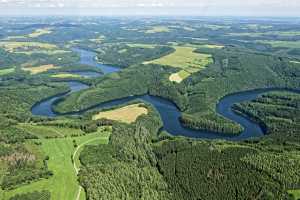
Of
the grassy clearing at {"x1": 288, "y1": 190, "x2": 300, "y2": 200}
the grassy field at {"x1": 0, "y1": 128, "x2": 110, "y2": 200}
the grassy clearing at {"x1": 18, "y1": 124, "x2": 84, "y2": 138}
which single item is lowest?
the grassy clearing at {"x1": 18, "y1": 124, "x2": 84, "y2": 138}

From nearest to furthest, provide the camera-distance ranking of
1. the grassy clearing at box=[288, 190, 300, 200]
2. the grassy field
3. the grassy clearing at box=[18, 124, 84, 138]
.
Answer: the grassy clearing at box=[288, 190, 300, 200] < the grassy field < the grassy clearing at box=[18, 124, 84, 138]

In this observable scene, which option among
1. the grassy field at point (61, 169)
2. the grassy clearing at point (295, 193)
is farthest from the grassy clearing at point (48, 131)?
the grassy clearing at point (295, 193)

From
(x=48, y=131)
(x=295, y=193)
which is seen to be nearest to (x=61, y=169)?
(x=48, y=131)

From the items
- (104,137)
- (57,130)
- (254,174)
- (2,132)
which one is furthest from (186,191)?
(2,132)

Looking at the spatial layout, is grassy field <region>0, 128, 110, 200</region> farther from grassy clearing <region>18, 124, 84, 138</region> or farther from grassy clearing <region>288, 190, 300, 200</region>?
grassy clearing <region>288, 190, 300, 200</region>

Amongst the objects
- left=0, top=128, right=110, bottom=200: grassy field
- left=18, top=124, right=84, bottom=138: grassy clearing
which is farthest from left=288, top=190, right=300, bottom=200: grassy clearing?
left=18, top=124, right=84, bottom=138: grassy clearing

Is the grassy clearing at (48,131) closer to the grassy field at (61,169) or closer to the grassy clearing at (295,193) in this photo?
the grassy field at (61,169)

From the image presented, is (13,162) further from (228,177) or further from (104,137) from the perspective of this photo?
(228,177)
